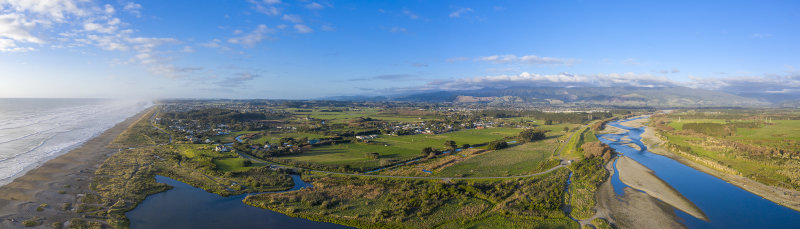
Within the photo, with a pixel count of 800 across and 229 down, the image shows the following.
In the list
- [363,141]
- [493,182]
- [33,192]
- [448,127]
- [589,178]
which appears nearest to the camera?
[33,192]

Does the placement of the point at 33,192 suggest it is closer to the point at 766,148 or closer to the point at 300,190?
the point at 300,190

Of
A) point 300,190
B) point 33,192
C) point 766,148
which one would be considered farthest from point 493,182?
point 766,148

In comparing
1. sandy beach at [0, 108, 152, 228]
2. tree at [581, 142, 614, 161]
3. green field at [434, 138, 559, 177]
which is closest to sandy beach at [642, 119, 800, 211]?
tree at [581, 142, 614, 161]

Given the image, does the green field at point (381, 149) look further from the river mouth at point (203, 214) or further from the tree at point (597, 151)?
the tree at point (597, 151)

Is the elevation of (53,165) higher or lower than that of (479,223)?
higher

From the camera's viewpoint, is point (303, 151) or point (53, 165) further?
point (303, 151)

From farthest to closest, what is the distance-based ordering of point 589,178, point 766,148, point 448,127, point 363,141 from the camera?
1. point 448,127
2. point 363,141
3. point 766,148
4. point 589,178

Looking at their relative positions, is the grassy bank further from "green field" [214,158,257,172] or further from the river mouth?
"green field" [214,158,257,172]

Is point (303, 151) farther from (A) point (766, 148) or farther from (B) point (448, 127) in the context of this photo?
(A) point (766, 148)
